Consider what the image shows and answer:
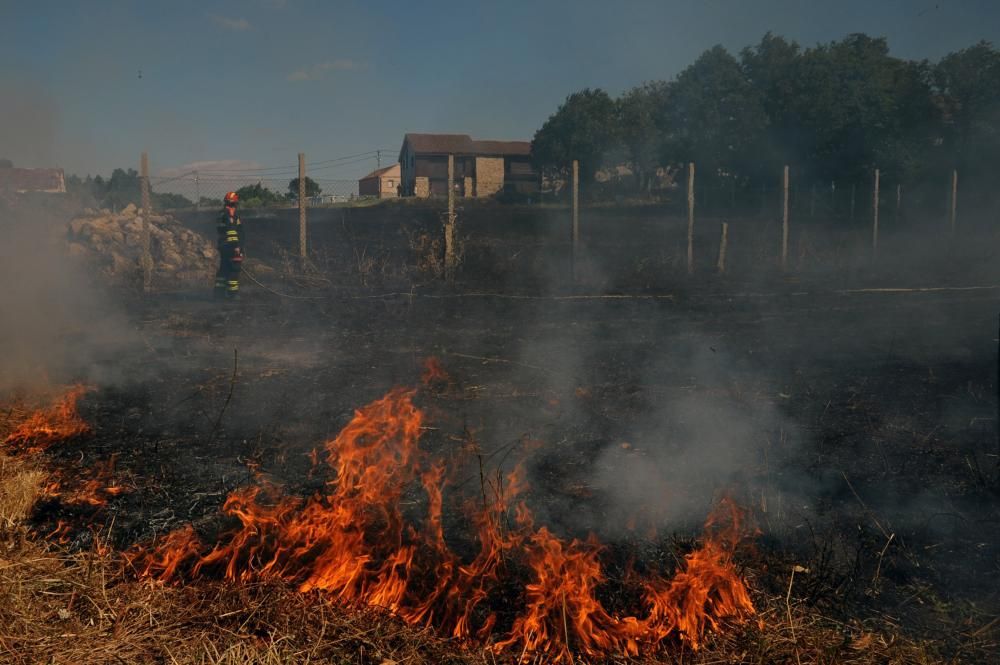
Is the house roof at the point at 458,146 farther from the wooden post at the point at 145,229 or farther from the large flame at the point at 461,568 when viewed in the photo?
the large flame at the point at 461,568

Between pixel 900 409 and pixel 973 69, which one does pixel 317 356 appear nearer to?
pixel 900 409

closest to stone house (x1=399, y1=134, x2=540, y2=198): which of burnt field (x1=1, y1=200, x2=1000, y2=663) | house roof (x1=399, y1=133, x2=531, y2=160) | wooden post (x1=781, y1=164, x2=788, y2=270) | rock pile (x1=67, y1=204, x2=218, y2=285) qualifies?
house roof (x1=399, y1=133, x2=531, y2=160)

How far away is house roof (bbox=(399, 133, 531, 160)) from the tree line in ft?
77.1

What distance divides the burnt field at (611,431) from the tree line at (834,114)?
62.0ft

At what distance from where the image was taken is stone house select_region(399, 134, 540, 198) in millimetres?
53750

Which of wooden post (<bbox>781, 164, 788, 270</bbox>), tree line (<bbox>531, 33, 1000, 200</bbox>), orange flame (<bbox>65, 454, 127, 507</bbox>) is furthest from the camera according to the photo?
tree line (<bbox>531, 33, 1000, 200</bbox>)

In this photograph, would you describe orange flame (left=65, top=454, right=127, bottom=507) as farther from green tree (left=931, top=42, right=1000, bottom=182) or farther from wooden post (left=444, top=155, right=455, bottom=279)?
green tree (left=931, top=42, right=1000, bottom=182)

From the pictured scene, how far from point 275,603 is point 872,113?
33.9 meters

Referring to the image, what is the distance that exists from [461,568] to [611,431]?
111 inches

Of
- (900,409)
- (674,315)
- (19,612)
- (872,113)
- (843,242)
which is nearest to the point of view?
(19,612)

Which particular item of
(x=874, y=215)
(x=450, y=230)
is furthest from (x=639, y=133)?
(x=450, y=230)

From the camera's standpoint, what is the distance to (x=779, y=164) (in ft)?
107

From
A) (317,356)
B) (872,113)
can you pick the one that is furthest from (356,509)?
(872,113)

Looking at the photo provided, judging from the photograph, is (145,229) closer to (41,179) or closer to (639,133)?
(41,179)
